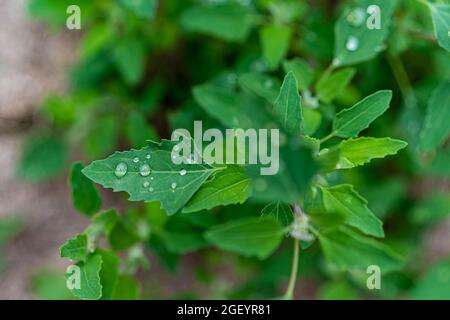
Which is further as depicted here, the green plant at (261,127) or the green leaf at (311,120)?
the green leaf at (311,120)

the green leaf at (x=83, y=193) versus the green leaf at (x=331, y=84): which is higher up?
the green leaf at (x=331, y=84)

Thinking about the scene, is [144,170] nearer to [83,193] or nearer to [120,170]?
[120,170]

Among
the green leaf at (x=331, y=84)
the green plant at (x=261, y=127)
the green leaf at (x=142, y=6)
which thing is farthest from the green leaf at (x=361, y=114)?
the green leaf at (x=142, y=6)

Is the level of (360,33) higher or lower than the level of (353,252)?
higher

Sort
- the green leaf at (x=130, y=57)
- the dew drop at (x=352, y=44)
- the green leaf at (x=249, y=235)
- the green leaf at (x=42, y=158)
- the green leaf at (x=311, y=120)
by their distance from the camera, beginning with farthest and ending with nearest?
the green leaf at (x=42, y=158) → the green leaf at (x=130, y=57) → the dew drop at (x=352, y=44) → the green leaf at (x=311, y=120) → the green leaf at (x=249, y=235)

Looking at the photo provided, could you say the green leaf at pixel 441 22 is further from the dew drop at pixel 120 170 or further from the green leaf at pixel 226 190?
the dew drop at pixel 120 170

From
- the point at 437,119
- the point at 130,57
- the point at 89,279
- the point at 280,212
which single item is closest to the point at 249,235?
the point at 280,212

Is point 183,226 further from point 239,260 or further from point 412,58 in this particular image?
point 412,58

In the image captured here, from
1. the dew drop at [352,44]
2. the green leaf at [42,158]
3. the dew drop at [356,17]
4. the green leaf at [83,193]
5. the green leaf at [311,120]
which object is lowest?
the green leaf at [83,193]
